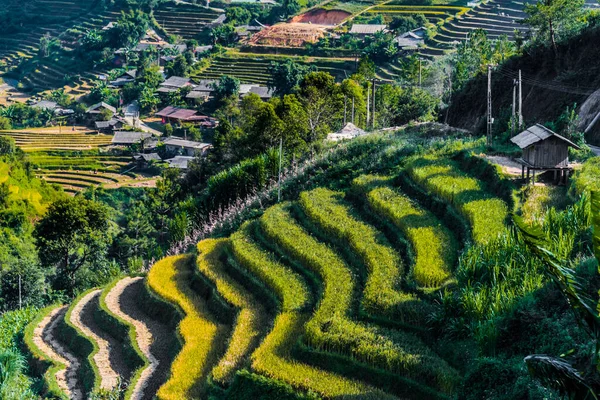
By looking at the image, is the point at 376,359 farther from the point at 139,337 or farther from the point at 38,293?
the point at 38,293

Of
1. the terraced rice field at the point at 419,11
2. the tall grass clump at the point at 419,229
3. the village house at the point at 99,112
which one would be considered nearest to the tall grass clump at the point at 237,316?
the tall grass clump at the point at 419,229

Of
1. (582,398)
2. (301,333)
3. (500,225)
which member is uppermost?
(582,398)

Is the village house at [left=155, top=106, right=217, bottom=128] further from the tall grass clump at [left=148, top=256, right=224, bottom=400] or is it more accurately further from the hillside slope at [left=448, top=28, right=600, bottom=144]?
the tall grass clump at [left=148, top=256, right=224, bottom=400]

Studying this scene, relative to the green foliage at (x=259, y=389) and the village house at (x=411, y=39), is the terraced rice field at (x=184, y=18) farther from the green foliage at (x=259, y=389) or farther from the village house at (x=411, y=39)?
the green foliage at (x=259, y=389)

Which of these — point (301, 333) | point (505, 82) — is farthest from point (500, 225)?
point (505, 82)

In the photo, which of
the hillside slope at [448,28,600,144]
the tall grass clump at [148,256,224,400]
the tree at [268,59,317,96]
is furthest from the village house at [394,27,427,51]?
the tall grass clump at [148,256,224,400]

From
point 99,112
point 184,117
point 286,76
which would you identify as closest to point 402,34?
point 286,76

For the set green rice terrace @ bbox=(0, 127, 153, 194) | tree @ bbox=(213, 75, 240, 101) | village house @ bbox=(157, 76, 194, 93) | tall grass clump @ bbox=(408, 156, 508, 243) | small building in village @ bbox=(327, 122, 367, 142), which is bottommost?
green rice terrace @ bbox=(0, 127, 153, 194)
